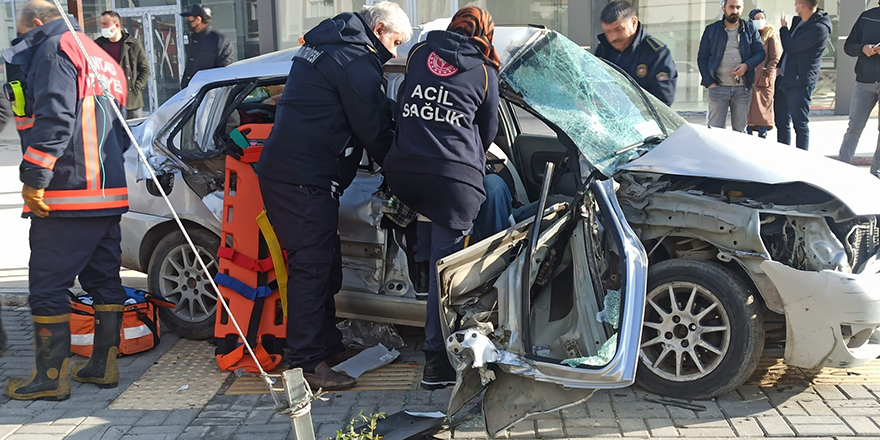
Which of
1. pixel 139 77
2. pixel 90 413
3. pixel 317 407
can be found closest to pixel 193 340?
pixel 90 413

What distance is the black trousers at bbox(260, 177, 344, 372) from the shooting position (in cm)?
438

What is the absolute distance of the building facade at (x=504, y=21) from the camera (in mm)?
14516

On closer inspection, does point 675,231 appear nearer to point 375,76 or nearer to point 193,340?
point 375,76

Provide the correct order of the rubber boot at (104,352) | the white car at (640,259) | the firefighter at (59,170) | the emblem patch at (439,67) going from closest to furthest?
the white car at (640,259) → the emblem patch at (439,67) → the firefighter at (59,170) → the rubber boot at (104,352)

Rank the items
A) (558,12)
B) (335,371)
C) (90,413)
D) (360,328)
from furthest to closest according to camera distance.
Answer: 1. (558,12)
2. (360,328)
3. (335,371)
4. (90,413)

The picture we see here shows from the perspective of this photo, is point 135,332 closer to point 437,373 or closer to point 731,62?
point 437,373

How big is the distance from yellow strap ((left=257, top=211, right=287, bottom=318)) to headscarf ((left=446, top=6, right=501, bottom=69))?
1536 millimetres

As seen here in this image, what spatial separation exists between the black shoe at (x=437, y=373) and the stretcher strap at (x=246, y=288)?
3.52 ft

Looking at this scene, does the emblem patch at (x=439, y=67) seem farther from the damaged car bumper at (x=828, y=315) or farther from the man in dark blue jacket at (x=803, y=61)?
the man in dark blue jacket at (x=803, y=61)

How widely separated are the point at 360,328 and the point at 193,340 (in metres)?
1.13

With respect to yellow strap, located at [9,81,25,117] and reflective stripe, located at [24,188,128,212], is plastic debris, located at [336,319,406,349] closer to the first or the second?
reflective stripe, located at [24,188,128,212]

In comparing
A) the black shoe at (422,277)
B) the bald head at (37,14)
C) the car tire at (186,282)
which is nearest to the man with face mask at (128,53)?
the car tire at (186,282)

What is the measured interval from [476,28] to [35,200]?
2395 millimetres

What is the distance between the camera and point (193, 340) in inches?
208
